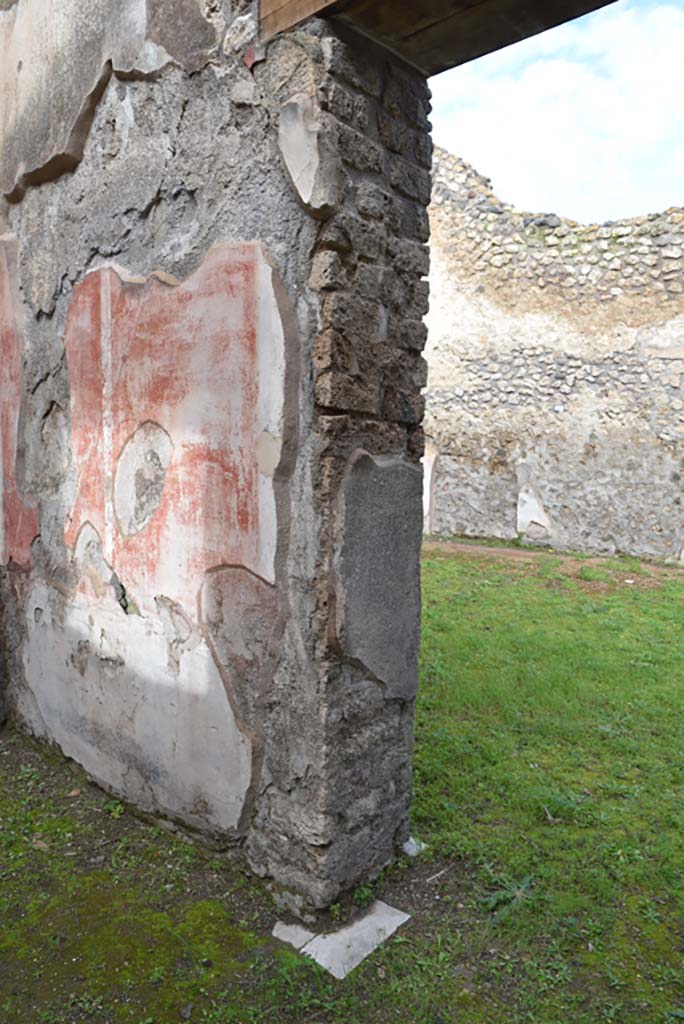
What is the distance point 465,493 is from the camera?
9.08 meters

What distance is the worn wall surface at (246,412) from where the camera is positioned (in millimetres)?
1771

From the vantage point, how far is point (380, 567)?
1.91m

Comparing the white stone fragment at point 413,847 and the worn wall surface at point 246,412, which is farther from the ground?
the worn wall surface at point 246,412

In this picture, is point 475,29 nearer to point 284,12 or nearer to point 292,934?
point 284,12

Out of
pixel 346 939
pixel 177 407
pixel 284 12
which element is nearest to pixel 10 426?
pixel 177 407

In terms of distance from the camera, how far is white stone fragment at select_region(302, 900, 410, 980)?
5.63 ft

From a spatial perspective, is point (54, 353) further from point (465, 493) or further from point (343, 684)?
point (465, 493)

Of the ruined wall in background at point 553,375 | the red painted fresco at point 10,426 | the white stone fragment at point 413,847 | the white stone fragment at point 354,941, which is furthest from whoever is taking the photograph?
the ruined wall in background at point 553,375

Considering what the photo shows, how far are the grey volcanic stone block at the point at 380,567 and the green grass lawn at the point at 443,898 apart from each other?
2.04 feet

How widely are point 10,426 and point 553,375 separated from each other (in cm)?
676

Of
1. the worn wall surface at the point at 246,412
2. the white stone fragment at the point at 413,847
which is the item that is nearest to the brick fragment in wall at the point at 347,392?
the worn wall surface at the point at 246,412

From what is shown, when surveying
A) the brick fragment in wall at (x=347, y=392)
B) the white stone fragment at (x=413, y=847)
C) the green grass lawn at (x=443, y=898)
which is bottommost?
the green grass lawn at (x=443, y=898)

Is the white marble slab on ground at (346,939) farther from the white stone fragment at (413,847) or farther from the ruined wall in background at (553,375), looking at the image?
the ruined wall in background at (553,375)

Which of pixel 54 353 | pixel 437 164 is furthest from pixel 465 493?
→ pixel 54 353
